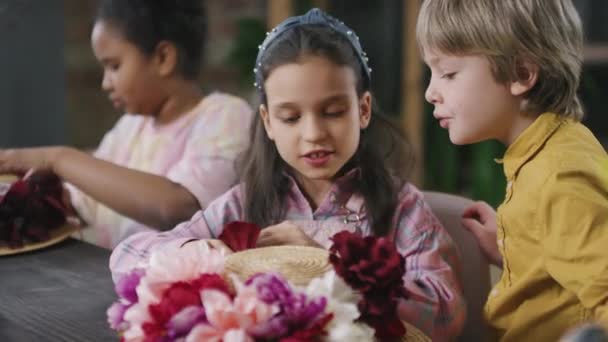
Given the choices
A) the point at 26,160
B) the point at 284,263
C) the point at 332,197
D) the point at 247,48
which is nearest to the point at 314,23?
the point at 332,197

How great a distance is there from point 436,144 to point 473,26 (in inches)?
117

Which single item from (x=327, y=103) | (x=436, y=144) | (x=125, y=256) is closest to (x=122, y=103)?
(x=125, y=256)

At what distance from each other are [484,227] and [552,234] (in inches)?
15.1

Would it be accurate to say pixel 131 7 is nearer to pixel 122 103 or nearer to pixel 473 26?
pixel 122 103

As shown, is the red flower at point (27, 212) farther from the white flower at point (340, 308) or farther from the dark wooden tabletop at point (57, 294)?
the white flower at point (340, 308)

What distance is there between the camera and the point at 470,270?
1.58m

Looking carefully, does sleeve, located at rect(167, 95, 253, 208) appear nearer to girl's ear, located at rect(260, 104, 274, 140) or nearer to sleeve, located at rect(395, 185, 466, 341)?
girl's ear, located at rect(260, 104, 274, 140)

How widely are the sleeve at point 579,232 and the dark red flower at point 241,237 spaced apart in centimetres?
42

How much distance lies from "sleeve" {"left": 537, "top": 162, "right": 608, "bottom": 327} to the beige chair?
37 centimetres

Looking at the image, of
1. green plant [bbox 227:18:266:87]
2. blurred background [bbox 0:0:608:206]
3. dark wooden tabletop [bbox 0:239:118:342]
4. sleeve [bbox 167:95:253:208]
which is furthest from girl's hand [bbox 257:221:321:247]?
green plant [bbox 227:18:266:87]

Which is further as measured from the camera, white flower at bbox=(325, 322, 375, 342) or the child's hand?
the child's hand

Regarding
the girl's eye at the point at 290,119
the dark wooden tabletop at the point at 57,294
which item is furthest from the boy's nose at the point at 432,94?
the dark wooden tabletop at the point at 57,294

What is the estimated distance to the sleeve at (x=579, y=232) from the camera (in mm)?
1141

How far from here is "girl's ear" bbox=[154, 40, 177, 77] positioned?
2.05 meters
